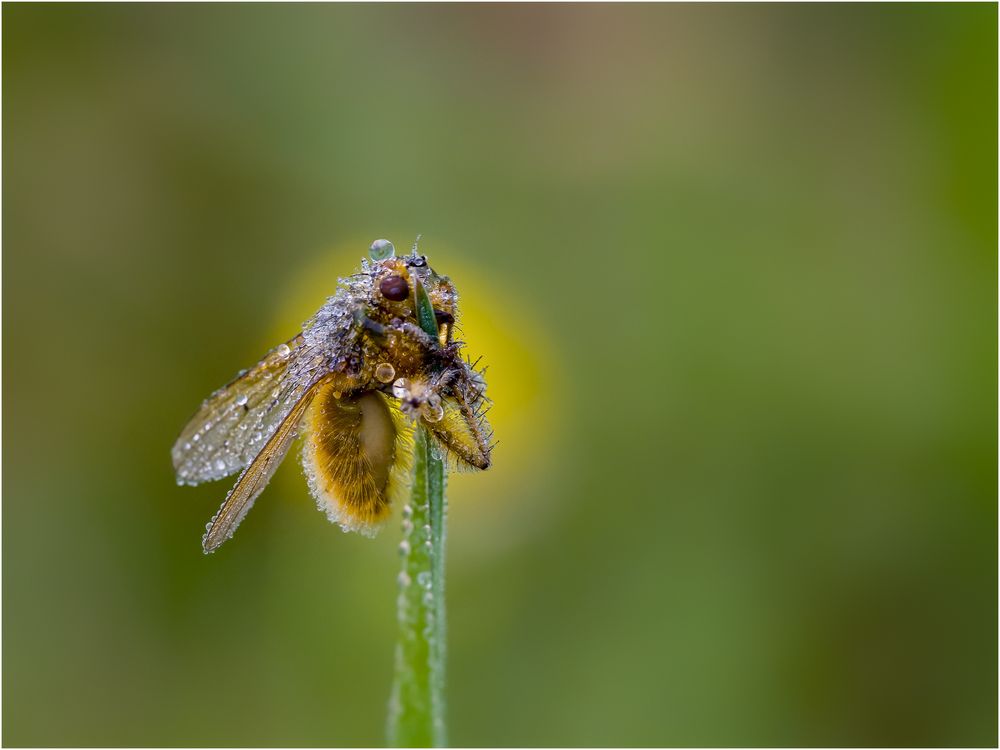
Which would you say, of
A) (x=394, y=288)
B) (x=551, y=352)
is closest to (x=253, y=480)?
(x=394, y=288)

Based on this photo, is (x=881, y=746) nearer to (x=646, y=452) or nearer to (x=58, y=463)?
(x=646, y=452)

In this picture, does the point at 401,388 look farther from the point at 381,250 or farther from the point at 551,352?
the point at 551,352

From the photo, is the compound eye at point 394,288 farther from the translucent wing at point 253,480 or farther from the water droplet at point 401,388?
the translucent wing at point 253,480

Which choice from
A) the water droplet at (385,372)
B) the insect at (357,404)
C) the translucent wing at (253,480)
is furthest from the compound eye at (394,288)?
the translucent wing at (253,480)

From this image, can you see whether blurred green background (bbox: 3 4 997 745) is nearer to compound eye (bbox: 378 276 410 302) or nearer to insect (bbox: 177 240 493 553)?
insect (bbox: 177 240 493 553)

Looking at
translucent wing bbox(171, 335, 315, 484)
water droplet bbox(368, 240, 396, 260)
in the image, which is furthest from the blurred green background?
water droplet bbox(368, 240, 396, 260)
